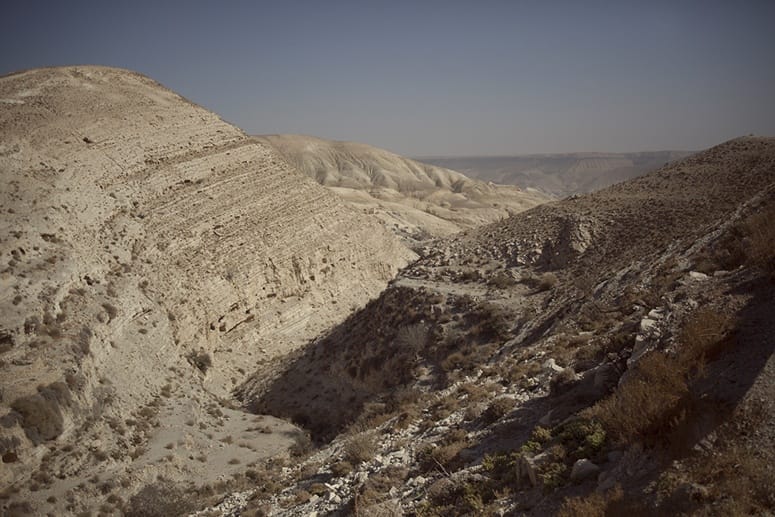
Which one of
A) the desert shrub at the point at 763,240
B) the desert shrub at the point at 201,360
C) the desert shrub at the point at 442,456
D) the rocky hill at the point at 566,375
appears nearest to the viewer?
the rocky hill at the point at 566,375

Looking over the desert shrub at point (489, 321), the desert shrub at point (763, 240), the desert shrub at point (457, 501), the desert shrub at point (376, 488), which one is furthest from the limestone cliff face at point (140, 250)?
the desert shrub at point (763, 240)

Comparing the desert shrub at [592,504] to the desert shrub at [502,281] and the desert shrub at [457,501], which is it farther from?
the desert shrub at [502,281]

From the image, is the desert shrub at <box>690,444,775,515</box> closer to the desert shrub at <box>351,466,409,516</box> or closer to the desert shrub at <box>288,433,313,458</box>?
the desert shrub at <box>351,466,409,516</box>

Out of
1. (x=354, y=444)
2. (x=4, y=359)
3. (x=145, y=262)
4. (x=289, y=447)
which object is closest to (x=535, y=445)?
(x=354, y=444)

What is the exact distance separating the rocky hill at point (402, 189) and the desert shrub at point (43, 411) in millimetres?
37566

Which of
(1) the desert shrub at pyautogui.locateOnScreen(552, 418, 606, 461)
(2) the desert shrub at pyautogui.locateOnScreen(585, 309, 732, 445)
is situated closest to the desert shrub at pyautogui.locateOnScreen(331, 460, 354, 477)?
(1) the desert shrub at pyautogui.locateOnScreen(552, 418, 606, 461)

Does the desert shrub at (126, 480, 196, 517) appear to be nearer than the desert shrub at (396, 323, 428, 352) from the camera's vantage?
Yes

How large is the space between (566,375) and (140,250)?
1749 cm

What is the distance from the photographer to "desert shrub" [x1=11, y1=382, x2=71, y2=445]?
12.4 meters

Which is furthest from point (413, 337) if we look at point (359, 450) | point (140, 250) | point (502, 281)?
point (140, 250)

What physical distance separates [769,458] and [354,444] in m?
7.42

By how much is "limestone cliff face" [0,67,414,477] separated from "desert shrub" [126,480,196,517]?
289cm

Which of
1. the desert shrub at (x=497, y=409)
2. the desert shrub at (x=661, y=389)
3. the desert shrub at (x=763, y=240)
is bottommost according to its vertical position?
the desert shrub at (x=497, y=409)

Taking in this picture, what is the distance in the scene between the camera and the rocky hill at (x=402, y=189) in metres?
64.1
